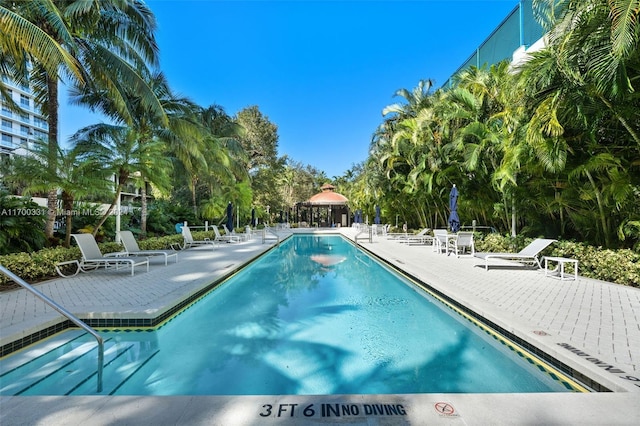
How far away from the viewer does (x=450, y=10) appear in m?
17.2

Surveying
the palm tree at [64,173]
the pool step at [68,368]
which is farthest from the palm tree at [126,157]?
the pool step at [68,368]

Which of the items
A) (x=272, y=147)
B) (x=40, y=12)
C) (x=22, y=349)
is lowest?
(x=22, y=349)

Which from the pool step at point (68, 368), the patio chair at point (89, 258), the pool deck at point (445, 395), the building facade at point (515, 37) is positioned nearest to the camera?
the pool deck at point (445, 395)

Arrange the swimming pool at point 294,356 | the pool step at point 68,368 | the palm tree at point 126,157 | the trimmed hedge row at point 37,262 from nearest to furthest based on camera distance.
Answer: the pool step at point 68,368
the swimming pool at point 294,356
the trimmed hedge row at point 37,262
the palm tree at point 126,157

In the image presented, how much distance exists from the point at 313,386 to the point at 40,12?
9.26 m

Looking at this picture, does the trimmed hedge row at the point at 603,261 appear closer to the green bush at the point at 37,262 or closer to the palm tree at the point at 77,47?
the palm tree at the point at 77,47

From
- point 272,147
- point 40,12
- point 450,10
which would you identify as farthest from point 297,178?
point 40,12

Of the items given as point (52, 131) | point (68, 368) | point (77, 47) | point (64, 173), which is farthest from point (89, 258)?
point (77, 47)

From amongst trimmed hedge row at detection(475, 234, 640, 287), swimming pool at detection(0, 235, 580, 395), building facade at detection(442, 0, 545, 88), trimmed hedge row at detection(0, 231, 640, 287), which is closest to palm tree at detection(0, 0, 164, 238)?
trimmed hedge row at detection(0, 231, 640, 287)

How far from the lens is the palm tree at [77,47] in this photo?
6.55 metres

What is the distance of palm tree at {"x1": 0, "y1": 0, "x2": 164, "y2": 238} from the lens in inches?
258

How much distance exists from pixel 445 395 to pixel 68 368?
3.75 metres

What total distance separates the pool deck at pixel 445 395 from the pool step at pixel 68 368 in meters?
0.32

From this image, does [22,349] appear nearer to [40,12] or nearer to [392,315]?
[392,315]
